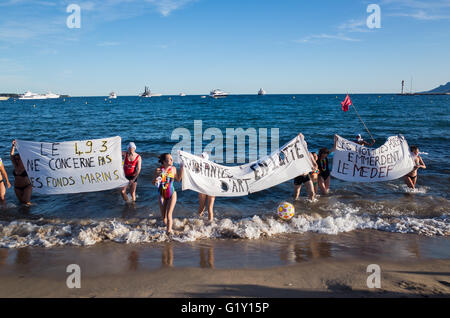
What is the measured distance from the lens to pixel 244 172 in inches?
334

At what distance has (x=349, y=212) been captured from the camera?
943 centimetres

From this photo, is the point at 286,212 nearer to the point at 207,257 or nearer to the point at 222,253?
the point at 222,253

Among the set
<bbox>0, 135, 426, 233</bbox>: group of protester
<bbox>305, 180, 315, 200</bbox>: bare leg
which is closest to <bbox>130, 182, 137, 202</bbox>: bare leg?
<bbox>0, 135, 426, 233</bbox>: group of protester

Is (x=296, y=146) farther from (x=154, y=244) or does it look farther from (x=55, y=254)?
(x=55, y=254)

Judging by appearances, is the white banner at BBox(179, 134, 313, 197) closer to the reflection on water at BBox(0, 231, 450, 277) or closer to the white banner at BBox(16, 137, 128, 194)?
the reflection on water at BBox(0, 231, 450, 277)

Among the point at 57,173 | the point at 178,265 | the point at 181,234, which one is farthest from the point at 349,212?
the point at 57,173

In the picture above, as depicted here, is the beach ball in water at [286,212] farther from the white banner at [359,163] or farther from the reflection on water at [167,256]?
the reflection on water at [167,256]

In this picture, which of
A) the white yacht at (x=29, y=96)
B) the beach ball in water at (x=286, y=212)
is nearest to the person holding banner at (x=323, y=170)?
the beach ball in water at (x=286, y=212)

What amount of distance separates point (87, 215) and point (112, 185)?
5.00ft

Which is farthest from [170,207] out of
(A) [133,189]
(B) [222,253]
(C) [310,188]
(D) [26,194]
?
(D) [26,194]

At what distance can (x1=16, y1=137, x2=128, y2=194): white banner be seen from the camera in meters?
8.65

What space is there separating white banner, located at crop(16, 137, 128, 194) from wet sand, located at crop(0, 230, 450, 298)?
2217 mm

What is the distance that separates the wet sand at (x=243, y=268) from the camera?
507 cm

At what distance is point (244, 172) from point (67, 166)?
5.15m
